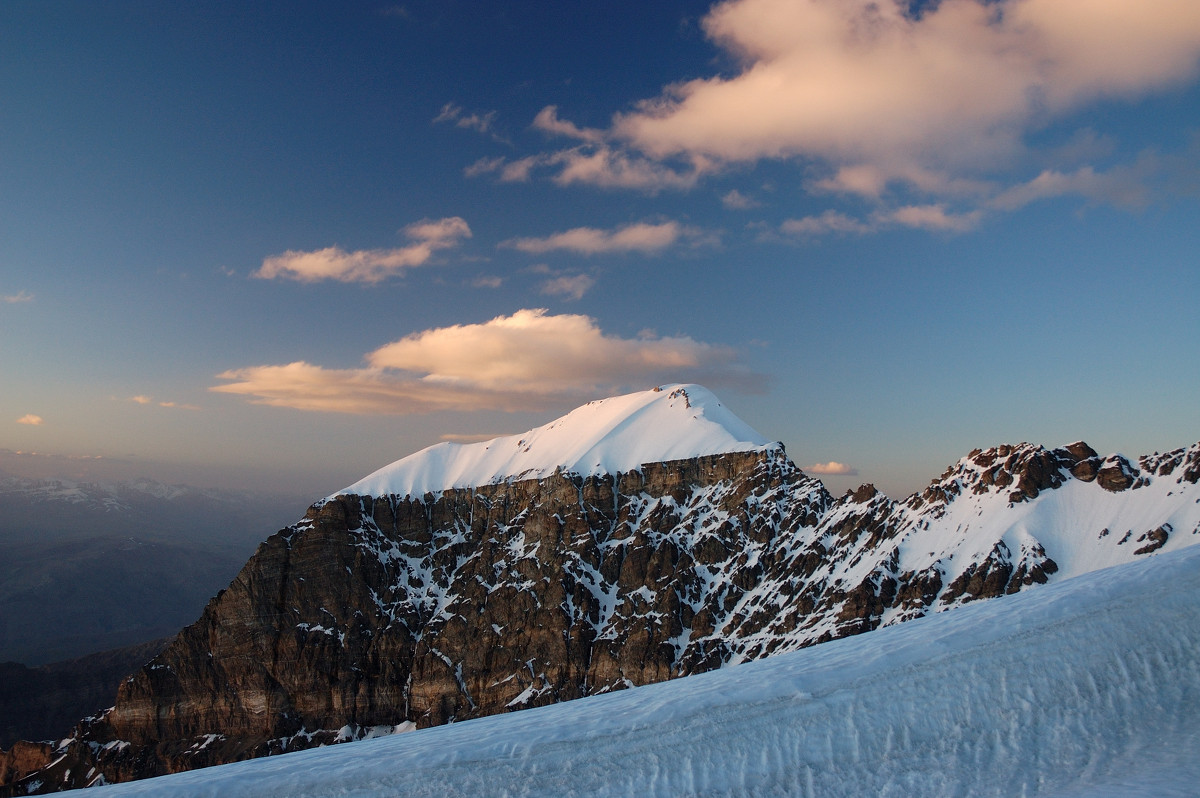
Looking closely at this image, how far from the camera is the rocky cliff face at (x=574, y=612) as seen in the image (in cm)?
13738

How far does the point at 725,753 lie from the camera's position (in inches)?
482

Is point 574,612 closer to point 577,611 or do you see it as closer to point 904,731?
point 577,611

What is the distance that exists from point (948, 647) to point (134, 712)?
227 meters

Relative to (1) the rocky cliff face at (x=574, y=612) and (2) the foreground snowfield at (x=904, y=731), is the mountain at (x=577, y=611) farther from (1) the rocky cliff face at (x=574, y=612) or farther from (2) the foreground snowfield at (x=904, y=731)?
(2) the foreground snowfield at (x=904, y=731)

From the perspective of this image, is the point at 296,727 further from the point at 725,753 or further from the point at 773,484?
the point at 725,753

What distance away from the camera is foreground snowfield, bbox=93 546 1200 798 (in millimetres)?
11453

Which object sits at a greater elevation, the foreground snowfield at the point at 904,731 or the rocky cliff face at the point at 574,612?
the foreground snowfield at the point at 904,731

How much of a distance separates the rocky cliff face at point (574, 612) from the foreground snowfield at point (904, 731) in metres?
125

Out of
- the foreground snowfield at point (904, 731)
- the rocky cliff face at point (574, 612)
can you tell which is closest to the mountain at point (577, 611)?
the rocky cliff face at point (574, 612)

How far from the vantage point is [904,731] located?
39.8 ft

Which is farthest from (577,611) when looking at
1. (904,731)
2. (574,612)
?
(904,731)

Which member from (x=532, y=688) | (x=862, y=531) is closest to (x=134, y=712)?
(x=532, y=688)

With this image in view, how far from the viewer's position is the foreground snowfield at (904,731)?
1145 centimetres

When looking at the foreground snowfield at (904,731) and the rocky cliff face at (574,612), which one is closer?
A: the foreground snowfield at (904,731)
